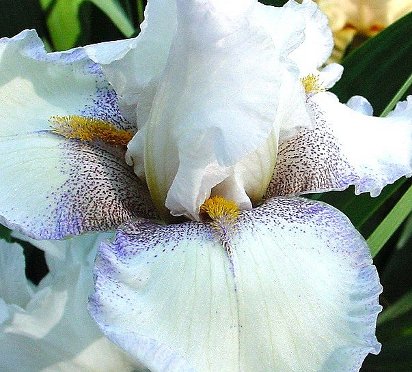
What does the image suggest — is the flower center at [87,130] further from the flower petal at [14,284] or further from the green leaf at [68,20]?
the green leaf at [68,20]

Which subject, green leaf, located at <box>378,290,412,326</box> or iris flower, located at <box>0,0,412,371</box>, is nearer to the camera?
iris flower, located at <box>0,0,412,371</box>

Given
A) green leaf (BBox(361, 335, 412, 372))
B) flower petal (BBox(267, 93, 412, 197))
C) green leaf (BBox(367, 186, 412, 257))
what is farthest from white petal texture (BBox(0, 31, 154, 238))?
green leaf (BBox(361, 335, 412, 372))

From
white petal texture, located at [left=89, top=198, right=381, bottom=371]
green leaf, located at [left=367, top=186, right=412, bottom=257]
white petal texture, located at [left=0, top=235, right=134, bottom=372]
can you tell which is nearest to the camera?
white petal texture, located at [left=89, top=198, right=381, bottom=371]

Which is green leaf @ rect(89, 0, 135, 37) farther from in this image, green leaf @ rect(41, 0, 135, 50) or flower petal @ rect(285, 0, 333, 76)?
flower petal @ rect(285, 0, 333, 76)

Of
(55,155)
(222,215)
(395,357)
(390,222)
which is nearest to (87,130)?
(55,155)

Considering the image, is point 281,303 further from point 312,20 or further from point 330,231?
point 312,20

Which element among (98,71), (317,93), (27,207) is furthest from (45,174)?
(317,93)

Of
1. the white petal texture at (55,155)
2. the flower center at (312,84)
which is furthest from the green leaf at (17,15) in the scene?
the flower center at (312,84)
